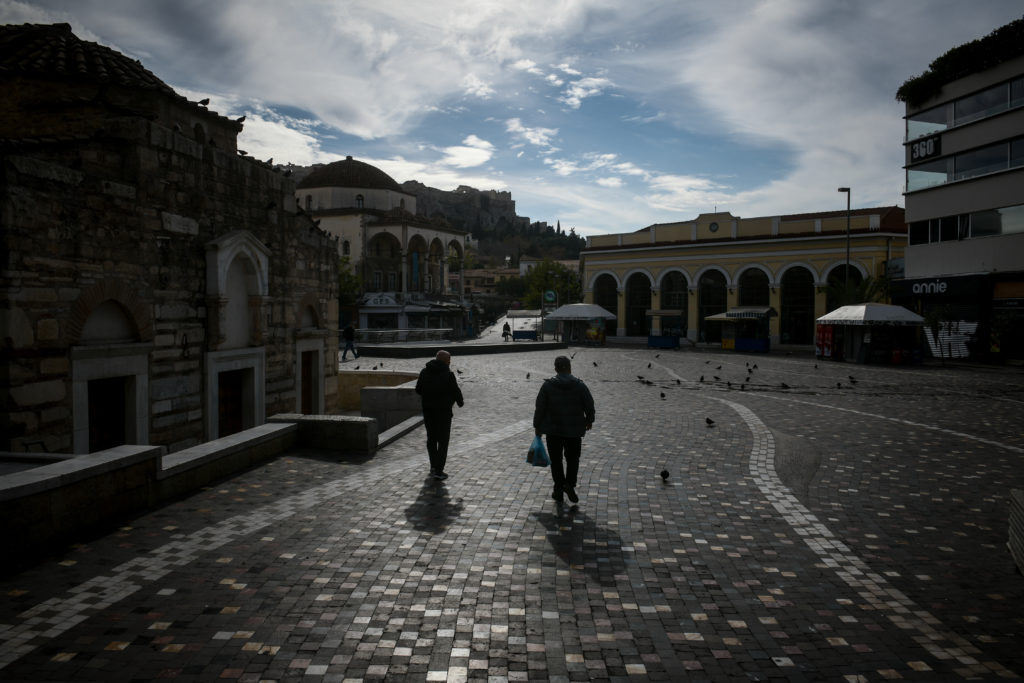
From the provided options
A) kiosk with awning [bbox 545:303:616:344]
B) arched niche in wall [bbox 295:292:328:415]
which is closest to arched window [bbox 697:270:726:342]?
kiosk with awning [bbox 545:303:616:344]

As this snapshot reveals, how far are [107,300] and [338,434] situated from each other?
3636 millimetres

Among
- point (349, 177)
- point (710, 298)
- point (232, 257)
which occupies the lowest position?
point (232, 257)

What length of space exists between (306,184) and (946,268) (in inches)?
2015

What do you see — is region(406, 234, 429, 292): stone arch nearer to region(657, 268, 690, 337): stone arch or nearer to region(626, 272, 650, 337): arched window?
region(626, 272, 650, 337): arched window

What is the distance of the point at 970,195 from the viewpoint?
29938 mm

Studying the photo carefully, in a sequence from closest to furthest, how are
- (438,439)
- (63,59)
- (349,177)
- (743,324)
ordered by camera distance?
1. (438,439)
2. (63,59)
3. (743,324)
4. (349,177)

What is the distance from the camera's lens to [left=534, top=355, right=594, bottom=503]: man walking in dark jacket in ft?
23.6

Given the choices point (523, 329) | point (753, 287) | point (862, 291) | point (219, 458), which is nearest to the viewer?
point (219, 458)

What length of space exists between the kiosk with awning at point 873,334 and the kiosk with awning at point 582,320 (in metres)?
14.1

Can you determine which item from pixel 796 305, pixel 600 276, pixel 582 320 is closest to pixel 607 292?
pixel 600 276

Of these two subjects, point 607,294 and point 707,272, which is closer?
point 707,272

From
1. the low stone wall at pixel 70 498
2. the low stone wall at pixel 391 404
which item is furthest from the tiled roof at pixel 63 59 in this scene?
the low stone wall at pixel 70 498

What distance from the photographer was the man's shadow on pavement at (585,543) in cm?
541

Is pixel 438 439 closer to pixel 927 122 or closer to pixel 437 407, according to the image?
pixel 437 407
